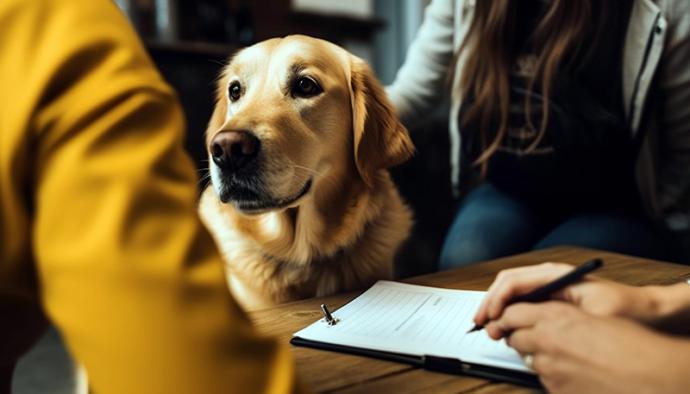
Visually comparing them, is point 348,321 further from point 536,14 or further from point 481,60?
point 536,14

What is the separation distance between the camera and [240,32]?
2797mm

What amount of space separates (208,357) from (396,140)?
775mm

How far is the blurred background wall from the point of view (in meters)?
1.80

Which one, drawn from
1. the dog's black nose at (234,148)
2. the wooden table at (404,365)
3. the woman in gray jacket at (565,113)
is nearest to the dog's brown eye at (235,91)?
the dog's black nose at (234,148)

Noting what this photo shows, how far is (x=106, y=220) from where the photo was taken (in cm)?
31

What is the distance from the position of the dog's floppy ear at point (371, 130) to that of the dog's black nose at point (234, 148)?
0.76ft

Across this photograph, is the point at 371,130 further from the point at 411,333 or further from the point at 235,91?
the point at 411,333

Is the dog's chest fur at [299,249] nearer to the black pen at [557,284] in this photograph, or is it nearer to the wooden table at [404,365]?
the wooden table at [404,365]

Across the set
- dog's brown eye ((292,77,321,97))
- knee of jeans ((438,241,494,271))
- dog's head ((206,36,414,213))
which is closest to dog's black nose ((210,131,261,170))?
dog's head ((206,36,414,213))

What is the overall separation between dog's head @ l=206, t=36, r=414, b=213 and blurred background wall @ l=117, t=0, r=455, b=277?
54cm

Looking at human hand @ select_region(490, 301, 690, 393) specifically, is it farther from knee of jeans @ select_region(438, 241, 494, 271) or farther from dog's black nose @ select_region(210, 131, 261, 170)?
knee of jeans @ select_region(438, 241, 494, 271)

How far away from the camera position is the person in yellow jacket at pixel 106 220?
1.02ft

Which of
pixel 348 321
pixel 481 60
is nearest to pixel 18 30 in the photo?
pixel 348 321

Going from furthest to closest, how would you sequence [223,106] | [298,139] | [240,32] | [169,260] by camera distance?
[240,32] → [223,106] → [298,139] → [169,260]
